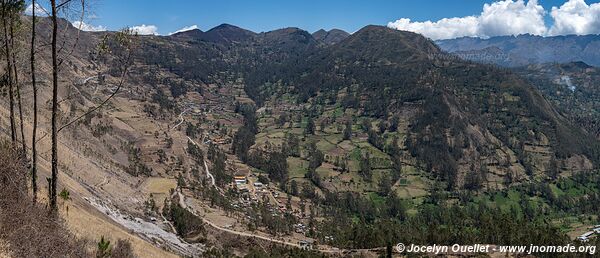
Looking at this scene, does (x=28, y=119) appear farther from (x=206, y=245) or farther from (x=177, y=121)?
(x=177, y=121)

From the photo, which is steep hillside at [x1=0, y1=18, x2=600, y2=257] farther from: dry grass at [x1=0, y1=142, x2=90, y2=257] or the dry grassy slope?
dry grass at [x1=0, y1=142, x2=90, y2=257]

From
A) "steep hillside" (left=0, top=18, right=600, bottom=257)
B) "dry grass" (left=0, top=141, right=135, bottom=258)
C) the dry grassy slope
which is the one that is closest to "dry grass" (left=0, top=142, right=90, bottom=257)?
"dry grass" (left=0, top=141, right=135, bottom=258)

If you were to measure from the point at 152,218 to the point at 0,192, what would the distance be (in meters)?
53.2

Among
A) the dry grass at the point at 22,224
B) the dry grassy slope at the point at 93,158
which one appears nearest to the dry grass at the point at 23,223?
the dry grass at the point at 22,224

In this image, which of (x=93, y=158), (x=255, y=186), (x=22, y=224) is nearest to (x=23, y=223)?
(x=22, y=224)

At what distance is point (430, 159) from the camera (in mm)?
194000

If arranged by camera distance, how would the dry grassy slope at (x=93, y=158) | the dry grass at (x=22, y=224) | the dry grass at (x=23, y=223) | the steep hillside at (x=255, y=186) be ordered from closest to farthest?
the dry grass at (x=22, y=224), the dry grass at (x=23, y=223), the dry grassy slope at (x=93, y=158), the steep hillside at (x=255, y=186)

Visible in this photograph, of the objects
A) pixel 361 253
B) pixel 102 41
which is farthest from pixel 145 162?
pixel 102 41

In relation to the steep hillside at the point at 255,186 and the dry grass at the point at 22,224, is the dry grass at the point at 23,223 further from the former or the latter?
the steep hillside at the point at 255,186

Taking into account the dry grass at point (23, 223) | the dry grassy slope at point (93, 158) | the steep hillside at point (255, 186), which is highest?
the dry grass at point (23, 223)

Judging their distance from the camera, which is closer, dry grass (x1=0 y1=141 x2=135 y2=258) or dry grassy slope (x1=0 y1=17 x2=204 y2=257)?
dry grass (x1=0 y1=141 x2=135 y2=258)

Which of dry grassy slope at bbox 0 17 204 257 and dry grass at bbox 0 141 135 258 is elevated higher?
dry grass at bbox 0 141 135 258

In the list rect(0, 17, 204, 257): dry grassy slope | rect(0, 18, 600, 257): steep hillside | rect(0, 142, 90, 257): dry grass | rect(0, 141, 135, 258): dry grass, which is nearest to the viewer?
rect(0, 141, 135, 258): dry grass

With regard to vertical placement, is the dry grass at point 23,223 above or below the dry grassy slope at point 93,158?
above
